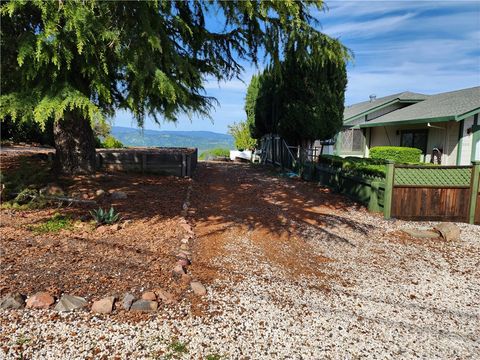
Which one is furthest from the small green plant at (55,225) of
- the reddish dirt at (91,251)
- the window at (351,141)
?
the window at (351,141)

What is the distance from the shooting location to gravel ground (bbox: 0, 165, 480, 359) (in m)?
2.62

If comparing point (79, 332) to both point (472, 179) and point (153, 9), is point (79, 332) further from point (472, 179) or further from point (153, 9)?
point (472, 179)

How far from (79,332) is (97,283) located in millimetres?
728

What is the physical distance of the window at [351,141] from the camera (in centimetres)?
2150

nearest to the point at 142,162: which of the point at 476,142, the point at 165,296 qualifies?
the point at 165,296

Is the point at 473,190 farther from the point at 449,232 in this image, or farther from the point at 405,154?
the point at 405,154

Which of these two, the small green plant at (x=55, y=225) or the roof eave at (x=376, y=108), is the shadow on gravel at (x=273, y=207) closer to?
the small green plant at (x=55, y=225)

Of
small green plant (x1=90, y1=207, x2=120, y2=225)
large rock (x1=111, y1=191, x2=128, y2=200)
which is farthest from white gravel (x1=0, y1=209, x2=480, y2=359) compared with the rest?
large rock (x1=111, y1=191, x2=128, y2=200)

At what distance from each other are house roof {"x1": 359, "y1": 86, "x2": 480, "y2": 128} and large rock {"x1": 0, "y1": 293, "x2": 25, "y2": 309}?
15281 millimetres

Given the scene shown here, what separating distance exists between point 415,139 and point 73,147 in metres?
16.3

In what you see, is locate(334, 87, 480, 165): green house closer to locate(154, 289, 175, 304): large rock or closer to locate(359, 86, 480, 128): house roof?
locate(359, 86, 480, 128): house roof

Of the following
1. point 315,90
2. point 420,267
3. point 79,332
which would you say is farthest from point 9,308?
point 315,90

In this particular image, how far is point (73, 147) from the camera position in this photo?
26.5ft

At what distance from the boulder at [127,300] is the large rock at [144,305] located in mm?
36
